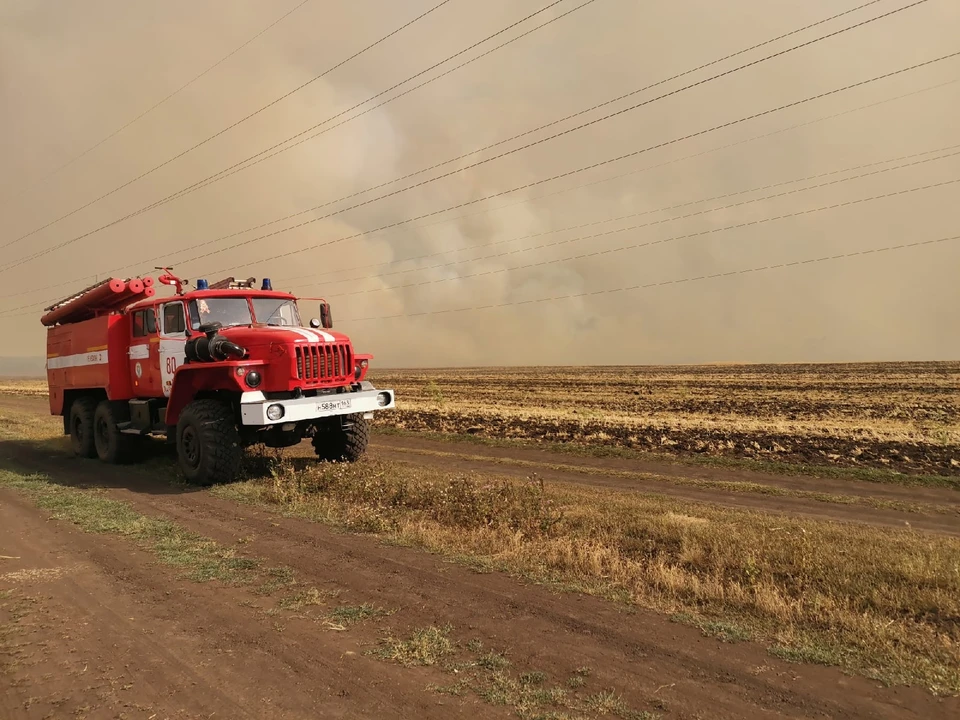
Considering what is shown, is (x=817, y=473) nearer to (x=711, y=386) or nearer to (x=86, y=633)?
(x=86, y=633)

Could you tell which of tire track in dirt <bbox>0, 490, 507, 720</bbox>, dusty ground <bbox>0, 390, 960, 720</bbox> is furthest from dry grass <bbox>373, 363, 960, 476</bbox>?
tire track in dirt <bbox>0, 490, 507, 720</bbox>

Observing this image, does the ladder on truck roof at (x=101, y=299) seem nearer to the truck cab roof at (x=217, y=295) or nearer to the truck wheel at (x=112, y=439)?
the truck cab roof at (x=217, y=295)

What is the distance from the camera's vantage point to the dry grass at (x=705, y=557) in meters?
4.62

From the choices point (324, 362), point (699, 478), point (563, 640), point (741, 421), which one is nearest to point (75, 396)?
point (324, 362)

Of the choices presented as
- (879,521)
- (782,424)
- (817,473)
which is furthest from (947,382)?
(879,521)

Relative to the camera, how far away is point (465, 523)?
7805mm

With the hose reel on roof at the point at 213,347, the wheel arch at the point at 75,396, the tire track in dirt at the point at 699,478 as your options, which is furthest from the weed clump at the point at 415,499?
the wheel arch at the point at 75,396

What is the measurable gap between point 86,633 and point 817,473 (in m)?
12.6

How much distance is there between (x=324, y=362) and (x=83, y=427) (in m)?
7.33

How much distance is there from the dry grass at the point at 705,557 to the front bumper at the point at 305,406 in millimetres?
1005

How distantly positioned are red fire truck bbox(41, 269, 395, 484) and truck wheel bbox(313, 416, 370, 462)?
22 mm

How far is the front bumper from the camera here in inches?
383

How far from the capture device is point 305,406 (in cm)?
1012

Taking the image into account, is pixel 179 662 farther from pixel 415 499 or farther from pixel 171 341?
pixel 171 341
